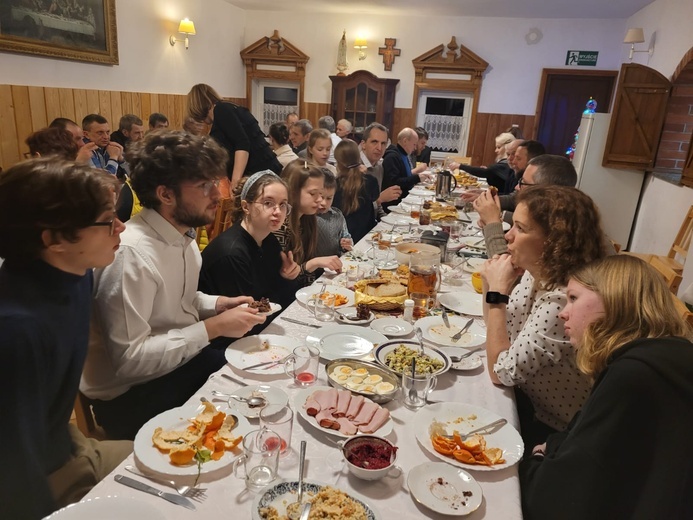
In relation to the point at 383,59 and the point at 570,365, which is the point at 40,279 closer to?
the point at 570,365

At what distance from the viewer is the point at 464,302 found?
6.78 feet

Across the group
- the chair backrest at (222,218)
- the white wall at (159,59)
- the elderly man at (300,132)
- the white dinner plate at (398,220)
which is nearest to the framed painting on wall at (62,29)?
the white wall at (159,59)

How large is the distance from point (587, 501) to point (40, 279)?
1.28 meters

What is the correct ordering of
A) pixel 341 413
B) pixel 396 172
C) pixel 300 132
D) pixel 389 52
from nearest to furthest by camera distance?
pixel 341 413
pixel 396 172
pixel 300 132
pixel 389 52

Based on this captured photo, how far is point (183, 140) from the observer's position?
1.55 meters

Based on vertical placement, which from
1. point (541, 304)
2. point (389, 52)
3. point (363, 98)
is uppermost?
point (389, 52)

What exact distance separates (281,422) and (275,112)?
8.95 meters

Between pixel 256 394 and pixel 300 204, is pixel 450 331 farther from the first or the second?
pixel 300 204

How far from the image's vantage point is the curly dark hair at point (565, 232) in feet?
5.02

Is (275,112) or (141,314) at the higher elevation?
(275,112)

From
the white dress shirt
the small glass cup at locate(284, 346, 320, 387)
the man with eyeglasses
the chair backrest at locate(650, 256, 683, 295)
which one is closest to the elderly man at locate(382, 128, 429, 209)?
the chair backrest at locate(650, 256, 683, 295)

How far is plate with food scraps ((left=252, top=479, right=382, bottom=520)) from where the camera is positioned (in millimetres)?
880

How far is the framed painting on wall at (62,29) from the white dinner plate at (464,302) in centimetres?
458

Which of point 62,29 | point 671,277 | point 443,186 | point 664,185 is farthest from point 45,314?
point 664,185
